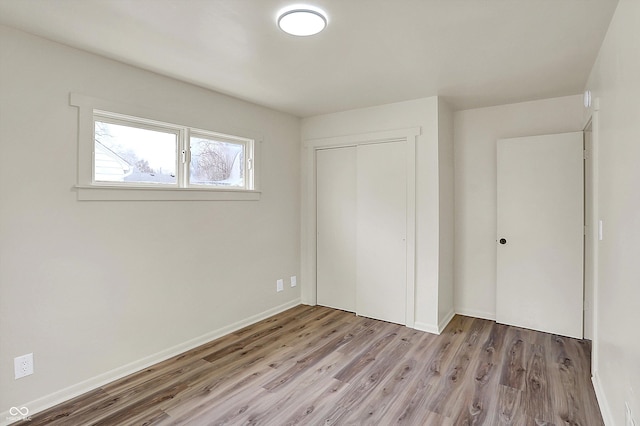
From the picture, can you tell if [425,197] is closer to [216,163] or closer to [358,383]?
[358,383]

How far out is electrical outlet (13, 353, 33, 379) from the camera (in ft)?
6.72

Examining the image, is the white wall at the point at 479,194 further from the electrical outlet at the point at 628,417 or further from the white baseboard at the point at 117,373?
the white baseboard at the point at 117,373

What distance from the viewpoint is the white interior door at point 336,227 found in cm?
399

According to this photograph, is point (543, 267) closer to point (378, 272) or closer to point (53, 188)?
point (378, 272)

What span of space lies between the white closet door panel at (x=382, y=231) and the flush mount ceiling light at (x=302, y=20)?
188 centimetres

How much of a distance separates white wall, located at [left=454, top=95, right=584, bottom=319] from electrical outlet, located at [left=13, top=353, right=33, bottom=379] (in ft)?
12.7

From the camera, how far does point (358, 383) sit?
248cm

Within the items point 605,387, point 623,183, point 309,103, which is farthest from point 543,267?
point 309,103

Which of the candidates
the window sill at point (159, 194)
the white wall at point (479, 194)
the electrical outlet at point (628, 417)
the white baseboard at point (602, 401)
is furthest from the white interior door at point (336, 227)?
the electrical outlet at point (628, 417)

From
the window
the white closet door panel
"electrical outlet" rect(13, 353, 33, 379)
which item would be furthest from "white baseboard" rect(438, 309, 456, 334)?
"electrical outlet" rect(13, 353, 33, 379)

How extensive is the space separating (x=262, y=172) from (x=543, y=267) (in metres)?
3.09

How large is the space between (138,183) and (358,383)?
230cm

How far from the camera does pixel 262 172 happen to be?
3744 millimetres

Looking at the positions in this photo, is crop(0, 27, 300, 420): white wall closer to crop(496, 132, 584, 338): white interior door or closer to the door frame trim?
the door frame trim
